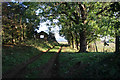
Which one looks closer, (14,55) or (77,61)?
(77,61)

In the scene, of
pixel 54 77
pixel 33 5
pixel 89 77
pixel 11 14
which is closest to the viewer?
pixel 89 77

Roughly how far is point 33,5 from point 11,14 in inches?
360

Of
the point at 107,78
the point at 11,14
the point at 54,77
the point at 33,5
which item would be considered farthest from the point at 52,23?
the point at 107,78

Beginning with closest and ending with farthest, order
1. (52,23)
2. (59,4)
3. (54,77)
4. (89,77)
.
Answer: (89,77) → (54,77) → (59,4) → (52,23)

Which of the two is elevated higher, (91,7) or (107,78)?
(91,7)

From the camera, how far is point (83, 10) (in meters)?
16.5

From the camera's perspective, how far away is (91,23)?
46.6ft

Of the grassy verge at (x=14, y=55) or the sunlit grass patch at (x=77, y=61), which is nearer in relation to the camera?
the sunlit grass patch at (x=77, y=61)

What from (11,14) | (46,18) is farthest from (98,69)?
(11,14)

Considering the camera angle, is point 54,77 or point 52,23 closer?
point 54,77

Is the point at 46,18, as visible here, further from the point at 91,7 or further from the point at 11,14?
the point at 11,14

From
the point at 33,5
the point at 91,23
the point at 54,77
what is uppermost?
the point at 33,5

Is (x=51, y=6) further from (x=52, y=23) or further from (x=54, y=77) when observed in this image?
(x=54, y=77)

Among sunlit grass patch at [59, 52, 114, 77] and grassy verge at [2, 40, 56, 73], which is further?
grassy verge at [2, 40, 56, 73]
